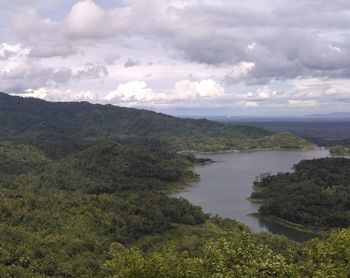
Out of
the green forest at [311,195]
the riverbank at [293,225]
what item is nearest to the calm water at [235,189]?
the riverbank at [293,225]

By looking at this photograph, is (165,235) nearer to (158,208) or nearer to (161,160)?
(158,208)

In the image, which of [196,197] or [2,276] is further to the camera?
[196,197]

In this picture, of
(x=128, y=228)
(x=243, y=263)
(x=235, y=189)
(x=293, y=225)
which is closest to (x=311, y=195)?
(x=293, y=225)

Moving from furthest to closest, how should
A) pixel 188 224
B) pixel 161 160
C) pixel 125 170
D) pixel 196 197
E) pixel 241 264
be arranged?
pixel 161 160 < pixel 125 170 < pixel 196 197 < pixel 188 224 < pixel 241 264

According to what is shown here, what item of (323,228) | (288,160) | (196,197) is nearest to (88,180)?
(196,197)

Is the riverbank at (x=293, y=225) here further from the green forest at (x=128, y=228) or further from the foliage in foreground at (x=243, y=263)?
the foliage in foreground at (x=243, y=263)

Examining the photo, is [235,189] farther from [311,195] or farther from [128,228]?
[128,228]

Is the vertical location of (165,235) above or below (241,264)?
below
